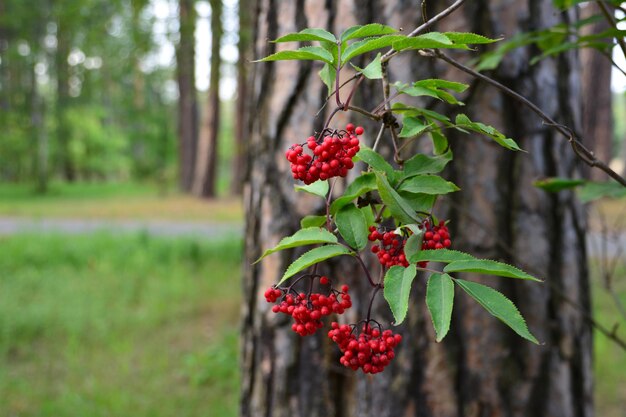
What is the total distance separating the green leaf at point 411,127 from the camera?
29.5 inches

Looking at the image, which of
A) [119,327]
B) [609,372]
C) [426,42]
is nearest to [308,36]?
[426,42]

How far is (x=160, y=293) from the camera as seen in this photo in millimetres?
5281

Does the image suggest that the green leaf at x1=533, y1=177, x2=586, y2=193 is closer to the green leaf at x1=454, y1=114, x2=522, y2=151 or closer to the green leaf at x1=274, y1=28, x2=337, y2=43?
the green leaf at x1=454, y1=114, x2=522, y2=151

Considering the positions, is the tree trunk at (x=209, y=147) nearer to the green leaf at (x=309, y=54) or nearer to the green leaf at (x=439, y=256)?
the green leaf at (x=309, y=54)

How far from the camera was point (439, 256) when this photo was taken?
64cm

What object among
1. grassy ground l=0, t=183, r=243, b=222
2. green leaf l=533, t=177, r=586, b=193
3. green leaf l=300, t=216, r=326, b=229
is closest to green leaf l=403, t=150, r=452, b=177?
green leaf l=300, t=216, r=326, b=229

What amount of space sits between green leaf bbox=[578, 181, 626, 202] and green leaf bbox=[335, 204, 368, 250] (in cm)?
73

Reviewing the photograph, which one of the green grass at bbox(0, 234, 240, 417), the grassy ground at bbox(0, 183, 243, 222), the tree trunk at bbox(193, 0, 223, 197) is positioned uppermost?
the tree trunk at bbox(193, 0, 223, 197)

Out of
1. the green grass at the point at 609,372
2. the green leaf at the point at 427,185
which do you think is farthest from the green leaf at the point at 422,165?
the green grass at the point at 609,372

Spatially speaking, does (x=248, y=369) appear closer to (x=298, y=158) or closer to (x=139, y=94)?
(x=298, y=158)

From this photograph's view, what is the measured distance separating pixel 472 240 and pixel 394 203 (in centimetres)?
119

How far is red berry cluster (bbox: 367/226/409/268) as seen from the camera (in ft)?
2.25

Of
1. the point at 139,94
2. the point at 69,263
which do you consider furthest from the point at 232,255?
the point at 139,94

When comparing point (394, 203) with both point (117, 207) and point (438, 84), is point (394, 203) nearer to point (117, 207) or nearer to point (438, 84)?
point (438, 84)
